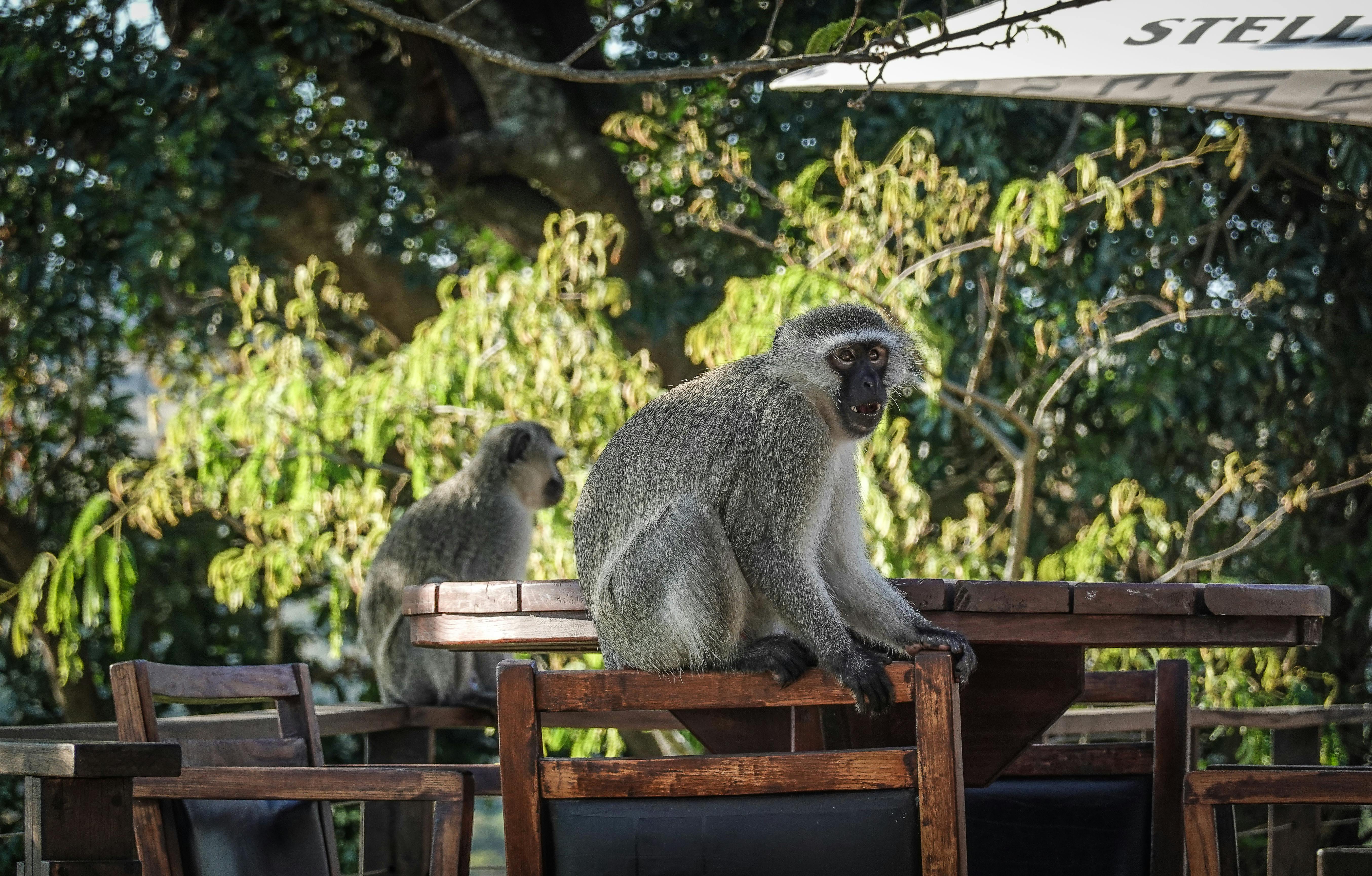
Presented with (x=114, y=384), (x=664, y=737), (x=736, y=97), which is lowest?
(x=664, y=737)

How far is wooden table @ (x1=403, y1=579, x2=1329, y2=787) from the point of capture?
232 cm

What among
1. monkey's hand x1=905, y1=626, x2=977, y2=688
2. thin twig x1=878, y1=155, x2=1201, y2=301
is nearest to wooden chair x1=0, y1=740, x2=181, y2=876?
monkey's hand x1=905, y1=626, x2=977, y2=688

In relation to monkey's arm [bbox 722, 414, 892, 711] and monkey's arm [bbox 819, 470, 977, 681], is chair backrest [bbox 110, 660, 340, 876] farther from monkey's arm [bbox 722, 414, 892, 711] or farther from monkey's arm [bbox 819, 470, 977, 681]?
monkey's arm [bbox 819, 470, 977, 681]

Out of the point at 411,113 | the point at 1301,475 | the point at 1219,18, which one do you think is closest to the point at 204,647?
the point at 411,113

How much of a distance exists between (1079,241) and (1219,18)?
252 centimetres

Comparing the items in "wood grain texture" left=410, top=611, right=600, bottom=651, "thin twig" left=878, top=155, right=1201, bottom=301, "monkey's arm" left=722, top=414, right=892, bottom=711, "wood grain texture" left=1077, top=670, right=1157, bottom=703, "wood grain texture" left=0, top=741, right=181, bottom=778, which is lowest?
"wood grain texture" left=1077, top=670, right=1157, bottom=703

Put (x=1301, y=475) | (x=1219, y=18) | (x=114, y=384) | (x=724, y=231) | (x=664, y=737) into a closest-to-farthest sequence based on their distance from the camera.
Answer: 1. (x=1219, y=18)
2. (x=664, y=737)
3. (x=1301, y=475)
4. (x=724, y=231)
5. (x=114, y=384)

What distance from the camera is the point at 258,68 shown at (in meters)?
6.50

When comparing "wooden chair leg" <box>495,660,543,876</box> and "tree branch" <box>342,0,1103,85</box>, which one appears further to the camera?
"tree branch" <box>342,0,1103,85</box>

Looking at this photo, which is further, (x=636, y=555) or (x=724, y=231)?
(x=724, y=231)

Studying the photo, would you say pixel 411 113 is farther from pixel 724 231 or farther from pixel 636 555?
pixel 636 555

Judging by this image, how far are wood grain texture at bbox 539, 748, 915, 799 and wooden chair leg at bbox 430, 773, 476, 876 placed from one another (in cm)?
31

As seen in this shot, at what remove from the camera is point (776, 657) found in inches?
106

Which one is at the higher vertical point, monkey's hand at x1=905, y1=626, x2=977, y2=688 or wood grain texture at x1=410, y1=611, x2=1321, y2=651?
wood grain texture at x1=410, y1=611, x2=1321, y2=651
